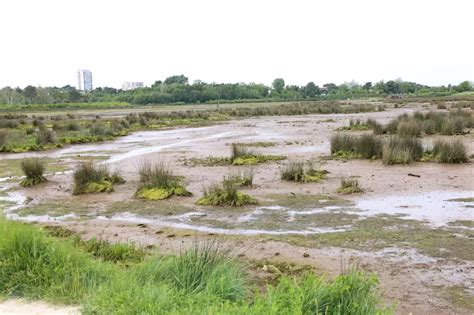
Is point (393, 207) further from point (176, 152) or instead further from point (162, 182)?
point (176, 152)

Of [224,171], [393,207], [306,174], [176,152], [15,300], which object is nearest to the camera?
[15,300]

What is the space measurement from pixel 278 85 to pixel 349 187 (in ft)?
539

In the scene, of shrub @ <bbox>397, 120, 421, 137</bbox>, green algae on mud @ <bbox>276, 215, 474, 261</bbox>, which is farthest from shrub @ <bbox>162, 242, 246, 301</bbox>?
shrub @ <bbox>397, 120, 421, 137</bbox>

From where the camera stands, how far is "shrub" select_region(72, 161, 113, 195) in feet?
47.3

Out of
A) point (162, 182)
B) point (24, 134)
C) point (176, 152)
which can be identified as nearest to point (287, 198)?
point (162, 182)

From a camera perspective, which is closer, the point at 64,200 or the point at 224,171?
the point at 64,200

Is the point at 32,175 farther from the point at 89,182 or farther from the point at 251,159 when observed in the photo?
the point at 251,159

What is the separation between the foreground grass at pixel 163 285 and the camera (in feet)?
15.7

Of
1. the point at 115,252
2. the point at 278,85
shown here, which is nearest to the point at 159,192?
the point at 115,252

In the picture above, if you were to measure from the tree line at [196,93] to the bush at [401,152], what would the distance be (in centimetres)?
11312

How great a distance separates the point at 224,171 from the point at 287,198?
192 inches

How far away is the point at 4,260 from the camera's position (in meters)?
6.42

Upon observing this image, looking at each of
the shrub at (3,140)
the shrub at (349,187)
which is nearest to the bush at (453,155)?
the shrub at (349,187)

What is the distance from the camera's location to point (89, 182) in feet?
48.0
